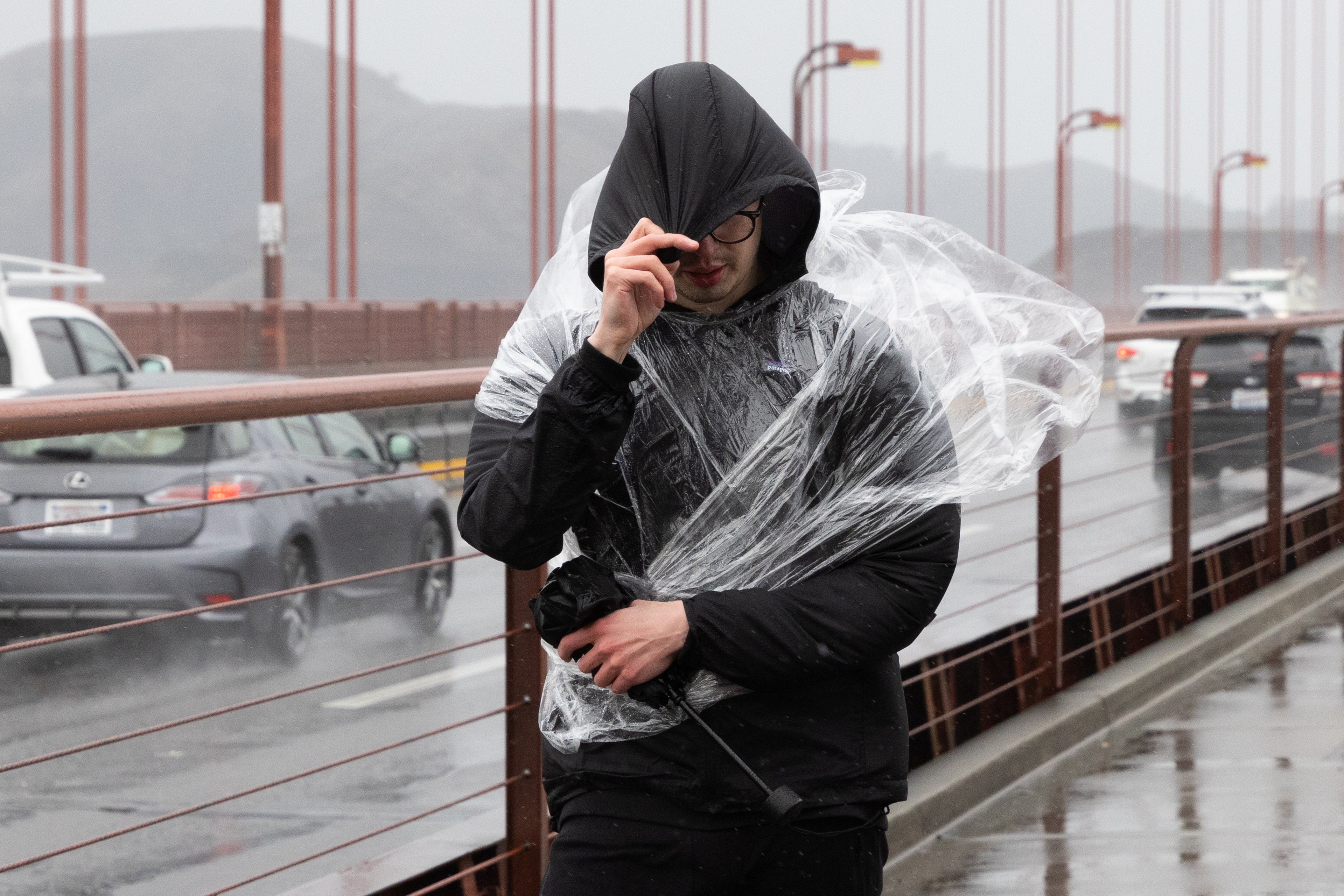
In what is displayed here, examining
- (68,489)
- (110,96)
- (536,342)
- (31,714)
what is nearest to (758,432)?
(536,342)

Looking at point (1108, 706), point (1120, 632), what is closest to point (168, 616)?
point (1108, 706)

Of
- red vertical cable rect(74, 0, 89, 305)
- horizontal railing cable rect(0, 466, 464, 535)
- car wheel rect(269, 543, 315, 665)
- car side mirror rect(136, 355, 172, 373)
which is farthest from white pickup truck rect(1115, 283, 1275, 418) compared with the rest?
red vertical cable rect(74, 0, 89, 305)

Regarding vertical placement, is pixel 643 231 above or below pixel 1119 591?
above

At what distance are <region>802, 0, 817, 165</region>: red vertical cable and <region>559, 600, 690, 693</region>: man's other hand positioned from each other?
25.1 m

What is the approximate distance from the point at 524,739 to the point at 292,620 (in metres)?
4.87

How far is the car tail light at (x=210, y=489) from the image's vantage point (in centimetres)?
734

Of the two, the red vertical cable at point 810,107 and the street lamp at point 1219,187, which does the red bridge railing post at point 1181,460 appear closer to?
the red vertical cable at point 810,107

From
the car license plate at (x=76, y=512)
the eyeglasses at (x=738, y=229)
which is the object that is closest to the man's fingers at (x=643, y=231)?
the eyeglasses at (x=738, y=229)

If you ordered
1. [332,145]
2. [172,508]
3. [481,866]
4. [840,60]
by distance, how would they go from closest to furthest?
[172,508]
[481,866]
[840,60]
[332,145]

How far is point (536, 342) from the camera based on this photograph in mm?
2068

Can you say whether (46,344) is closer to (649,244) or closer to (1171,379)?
(1171,379)

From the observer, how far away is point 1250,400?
1210cm

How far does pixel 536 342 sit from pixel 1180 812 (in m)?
2.82

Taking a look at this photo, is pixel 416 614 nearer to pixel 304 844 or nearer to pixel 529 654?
pixel 304 844
